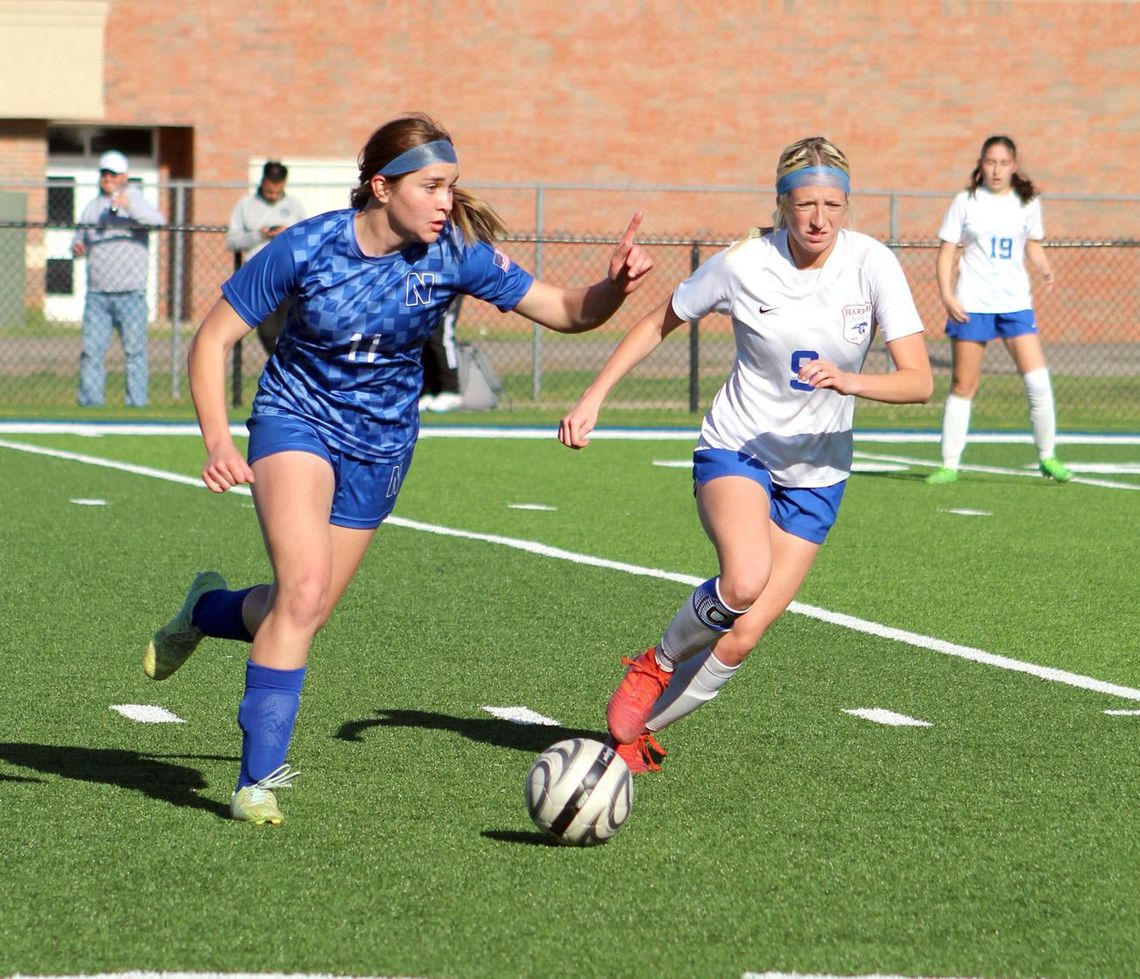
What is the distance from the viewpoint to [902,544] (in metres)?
11.5

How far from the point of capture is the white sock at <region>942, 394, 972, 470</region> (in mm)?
14406

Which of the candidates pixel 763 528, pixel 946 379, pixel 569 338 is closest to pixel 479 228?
pixel 763 528

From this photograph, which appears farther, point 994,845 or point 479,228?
point 479,228

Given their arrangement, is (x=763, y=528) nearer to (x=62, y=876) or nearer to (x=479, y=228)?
(x=479, y=228)

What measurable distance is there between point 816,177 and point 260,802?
7.77 feet

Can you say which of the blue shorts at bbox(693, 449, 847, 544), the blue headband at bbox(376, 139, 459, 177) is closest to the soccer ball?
the blue shorts at bbox(693, 449, 847, 544)

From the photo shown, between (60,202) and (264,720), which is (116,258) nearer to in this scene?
(264,720)

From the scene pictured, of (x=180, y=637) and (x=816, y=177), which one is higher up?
(x=816, y=177)

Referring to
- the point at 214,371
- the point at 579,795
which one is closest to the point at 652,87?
the point at 214,371

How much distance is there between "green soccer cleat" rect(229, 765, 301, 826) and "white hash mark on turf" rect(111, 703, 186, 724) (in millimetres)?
1385

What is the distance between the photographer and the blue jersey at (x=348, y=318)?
554 cm

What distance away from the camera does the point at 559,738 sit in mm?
6648

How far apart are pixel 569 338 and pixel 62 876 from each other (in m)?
23.8

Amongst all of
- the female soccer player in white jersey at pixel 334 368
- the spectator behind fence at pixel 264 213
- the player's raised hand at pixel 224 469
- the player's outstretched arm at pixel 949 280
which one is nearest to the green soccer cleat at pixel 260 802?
the female soccer player in white jersey at pixel 334 368
